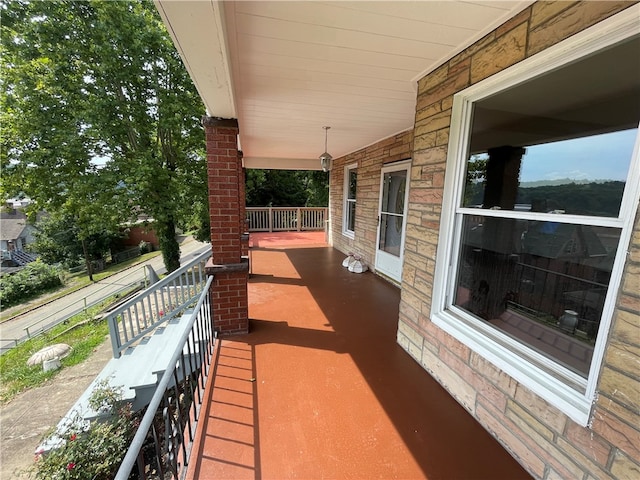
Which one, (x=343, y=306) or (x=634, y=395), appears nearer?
(x=634, y=395)

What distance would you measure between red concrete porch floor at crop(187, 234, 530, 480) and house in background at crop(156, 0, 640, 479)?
223mm

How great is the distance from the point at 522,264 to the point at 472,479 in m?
1.23

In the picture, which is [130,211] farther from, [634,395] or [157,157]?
[634,395]

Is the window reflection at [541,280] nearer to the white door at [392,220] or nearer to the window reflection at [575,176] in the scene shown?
the window reflection at [575,176]

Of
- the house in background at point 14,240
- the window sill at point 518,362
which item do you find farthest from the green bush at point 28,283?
the window sill at point 518,362

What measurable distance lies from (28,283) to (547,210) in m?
23.7

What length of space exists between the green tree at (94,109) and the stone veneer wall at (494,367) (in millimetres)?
8453

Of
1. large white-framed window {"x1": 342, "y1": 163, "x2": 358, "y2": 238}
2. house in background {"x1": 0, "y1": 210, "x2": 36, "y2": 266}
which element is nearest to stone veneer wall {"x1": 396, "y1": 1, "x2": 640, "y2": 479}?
large white-framed window {"x1": 342, "y1": 163, "x2": 358, "y2": 238}

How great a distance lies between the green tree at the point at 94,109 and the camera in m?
6.80

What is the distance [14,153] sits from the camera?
711cm

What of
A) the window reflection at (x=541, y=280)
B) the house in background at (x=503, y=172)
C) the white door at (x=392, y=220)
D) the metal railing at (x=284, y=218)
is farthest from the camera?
the metal railing at (x=284, y=218)

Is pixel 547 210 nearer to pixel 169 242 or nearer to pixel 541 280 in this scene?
pixel 541 280

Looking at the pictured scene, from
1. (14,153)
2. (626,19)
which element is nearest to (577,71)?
(626,19)

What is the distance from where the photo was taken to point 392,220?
4.50 m
